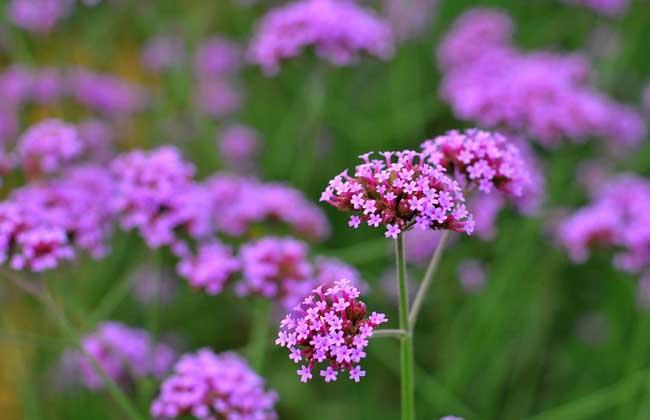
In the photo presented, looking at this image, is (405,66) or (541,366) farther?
(405,66)

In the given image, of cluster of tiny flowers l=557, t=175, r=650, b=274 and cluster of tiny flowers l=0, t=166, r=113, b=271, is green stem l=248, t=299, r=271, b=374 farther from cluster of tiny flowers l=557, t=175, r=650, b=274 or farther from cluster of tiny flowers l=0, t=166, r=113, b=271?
cluster of tiny flowers l=557, t=175, r=650, b=274

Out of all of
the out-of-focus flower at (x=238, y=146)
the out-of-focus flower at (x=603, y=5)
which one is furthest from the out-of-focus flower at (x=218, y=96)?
the out-of-focus flower at (x=603, y=5)

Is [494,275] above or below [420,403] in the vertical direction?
above

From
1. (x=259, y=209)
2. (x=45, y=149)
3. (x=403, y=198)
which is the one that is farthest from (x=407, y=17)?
(x=403, y=198)

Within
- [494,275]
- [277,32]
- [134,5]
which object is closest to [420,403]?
[494,275]

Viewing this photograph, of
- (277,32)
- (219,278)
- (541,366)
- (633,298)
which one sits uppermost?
(277,32)

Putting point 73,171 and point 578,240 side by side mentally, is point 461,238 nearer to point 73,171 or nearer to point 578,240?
point 578,240

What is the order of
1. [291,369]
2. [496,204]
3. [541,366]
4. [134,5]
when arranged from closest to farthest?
[496,204] → [541,366] → [291,369] → [134,5]

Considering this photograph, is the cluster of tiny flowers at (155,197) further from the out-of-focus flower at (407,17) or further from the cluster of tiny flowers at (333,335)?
the out-of-focus flower at (407,17)
